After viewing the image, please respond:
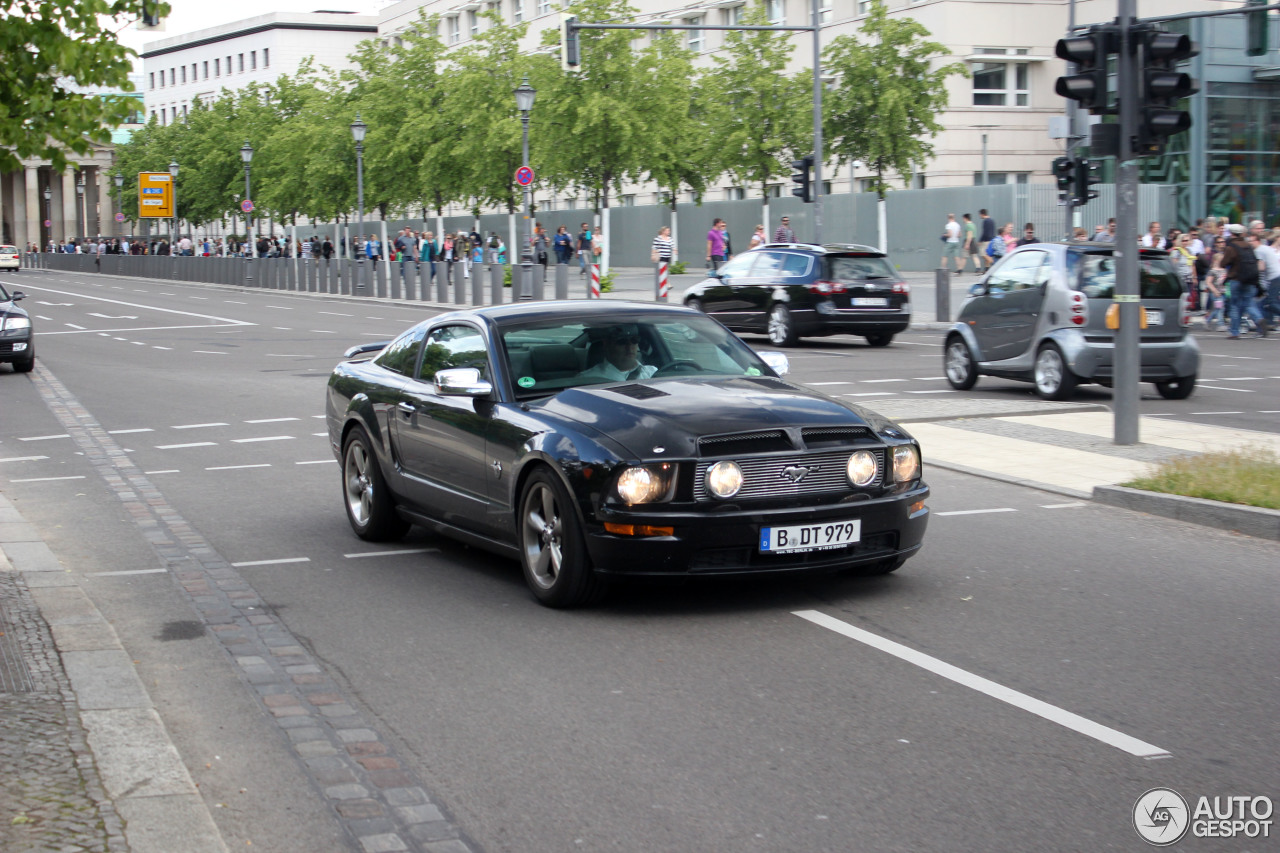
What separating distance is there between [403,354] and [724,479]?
302cm

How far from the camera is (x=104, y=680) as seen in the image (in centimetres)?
586

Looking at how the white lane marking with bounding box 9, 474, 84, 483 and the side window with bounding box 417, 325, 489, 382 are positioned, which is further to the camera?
the white lane marking with bounding box 9, 474, 84, 483

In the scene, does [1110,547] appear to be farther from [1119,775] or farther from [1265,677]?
[1119,775]

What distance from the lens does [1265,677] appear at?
5906mm

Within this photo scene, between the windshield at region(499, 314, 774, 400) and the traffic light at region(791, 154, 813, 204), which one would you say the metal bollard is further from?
the windshield at region(499, 314, 774, 400)

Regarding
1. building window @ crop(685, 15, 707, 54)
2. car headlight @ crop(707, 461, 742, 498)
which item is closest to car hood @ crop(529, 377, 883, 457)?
car headlight @ crop(707, 461, 742, 498)

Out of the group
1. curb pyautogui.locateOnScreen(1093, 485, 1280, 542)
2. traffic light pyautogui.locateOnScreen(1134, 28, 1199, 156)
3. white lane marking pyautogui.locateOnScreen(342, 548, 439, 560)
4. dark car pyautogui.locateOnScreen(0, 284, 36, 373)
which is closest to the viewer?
white lane marking pyautogui.locateOnScreen(342, 548, 439, 560)

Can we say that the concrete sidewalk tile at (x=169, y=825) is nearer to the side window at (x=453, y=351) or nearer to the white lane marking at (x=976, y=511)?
the side window at (x=453, y=351)

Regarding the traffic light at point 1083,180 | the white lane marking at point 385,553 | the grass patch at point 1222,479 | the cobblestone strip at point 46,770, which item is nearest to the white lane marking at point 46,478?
the white lane marking at point 385,553

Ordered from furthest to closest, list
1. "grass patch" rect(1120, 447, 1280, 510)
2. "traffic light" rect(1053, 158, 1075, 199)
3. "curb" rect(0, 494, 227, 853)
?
"traffic light" rect(1053, 158, 1075, 199) < "grass patch" rect(1120, 447, 1280, 510) < "curb" rect(0, 494, 227, 853)

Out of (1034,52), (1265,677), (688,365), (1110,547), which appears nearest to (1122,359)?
(1110,547)

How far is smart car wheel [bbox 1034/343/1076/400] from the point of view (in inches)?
653

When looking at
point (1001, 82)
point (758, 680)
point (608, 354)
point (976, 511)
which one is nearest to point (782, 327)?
point (976, 511)

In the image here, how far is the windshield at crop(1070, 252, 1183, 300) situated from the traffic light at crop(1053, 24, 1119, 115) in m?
4.39
